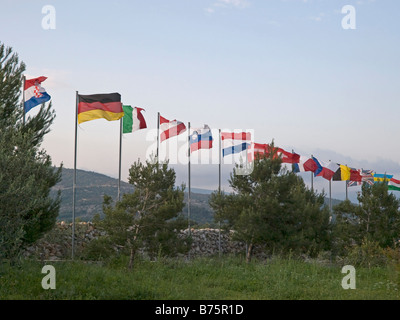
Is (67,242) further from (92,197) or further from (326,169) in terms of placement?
(92,197)

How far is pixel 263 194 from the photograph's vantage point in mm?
26547

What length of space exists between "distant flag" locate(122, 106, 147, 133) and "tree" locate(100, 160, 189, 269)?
7458 millimetres

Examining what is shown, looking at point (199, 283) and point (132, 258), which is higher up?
point (132, 258)

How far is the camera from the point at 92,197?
90.4m

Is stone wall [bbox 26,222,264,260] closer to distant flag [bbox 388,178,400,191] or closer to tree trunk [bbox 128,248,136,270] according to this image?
tree trunk [bbox 128,248,136,270]

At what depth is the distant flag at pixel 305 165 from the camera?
132 feet

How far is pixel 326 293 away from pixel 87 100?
51.5 feet

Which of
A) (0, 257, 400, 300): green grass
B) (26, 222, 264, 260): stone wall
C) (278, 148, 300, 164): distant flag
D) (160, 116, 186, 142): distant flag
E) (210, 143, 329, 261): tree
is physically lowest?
(26, 222, 264, 260): stone wall

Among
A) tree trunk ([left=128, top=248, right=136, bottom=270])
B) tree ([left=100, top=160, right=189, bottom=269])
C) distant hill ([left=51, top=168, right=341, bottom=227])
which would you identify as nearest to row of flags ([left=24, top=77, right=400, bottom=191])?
tree ([left=100, top=160, right=189, bottom=269])

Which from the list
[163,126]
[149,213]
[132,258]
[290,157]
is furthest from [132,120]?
[290,157]

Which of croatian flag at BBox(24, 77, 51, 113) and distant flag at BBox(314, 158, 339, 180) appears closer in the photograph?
croatian flag at BBox(24, 77, 51, 113)

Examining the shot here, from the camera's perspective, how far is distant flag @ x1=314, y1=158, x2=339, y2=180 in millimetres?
42219

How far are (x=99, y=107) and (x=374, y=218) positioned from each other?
679 inches
